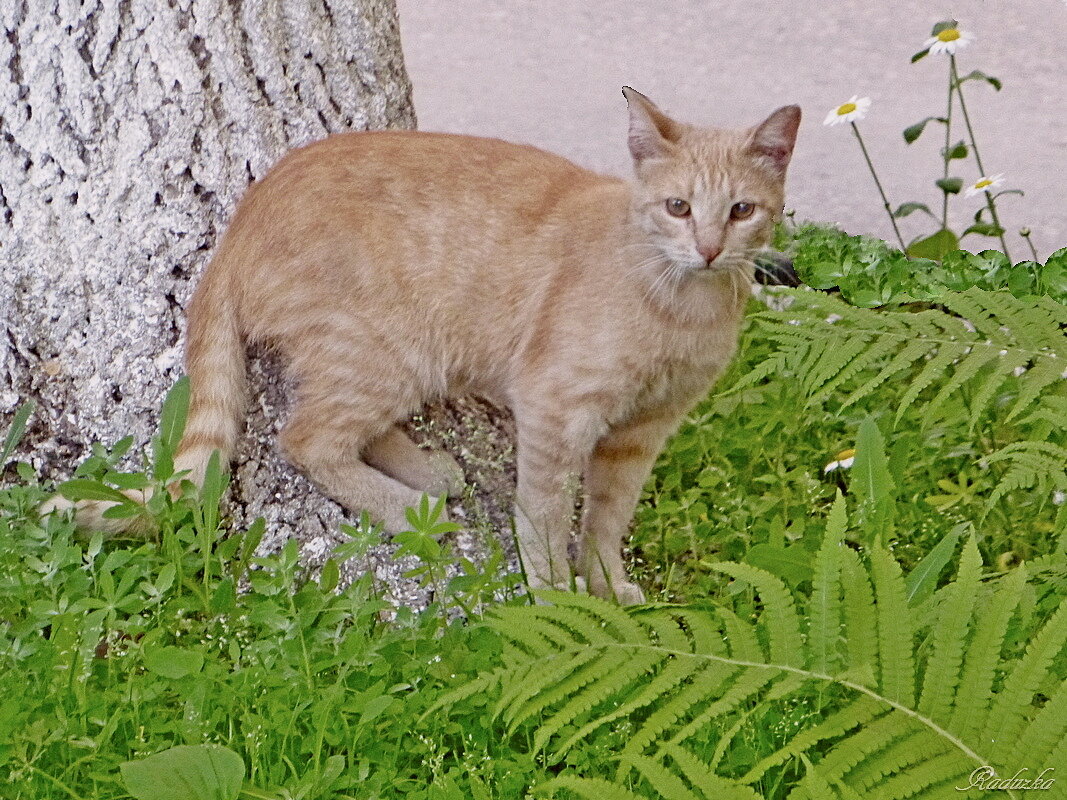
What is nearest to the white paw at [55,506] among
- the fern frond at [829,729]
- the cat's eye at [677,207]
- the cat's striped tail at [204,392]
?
the cat's striped tail at [204,392]

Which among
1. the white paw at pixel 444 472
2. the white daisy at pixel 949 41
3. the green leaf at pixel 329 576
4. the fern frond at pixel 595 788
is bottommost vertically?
the green leaf at pixel 329 576

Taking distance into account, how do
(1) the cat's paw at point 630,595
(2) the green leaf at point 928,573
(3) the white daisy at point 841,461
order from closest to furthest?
(2) the green leaf at point 928,573, (1) the cat's paw at point 630,595, (3) the white daisy at point 841,461

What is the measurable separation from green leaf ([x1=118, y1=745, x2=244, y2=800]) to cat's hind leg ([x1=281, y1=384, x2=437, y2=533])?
105 centimetres

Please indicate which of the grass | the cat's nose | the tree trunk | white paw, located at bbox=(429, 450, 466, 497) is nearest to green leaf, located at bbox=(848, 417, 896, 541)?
the grass

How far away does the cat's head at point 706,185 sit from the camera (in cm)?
290

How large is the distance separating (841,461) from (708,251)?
30.9 inches

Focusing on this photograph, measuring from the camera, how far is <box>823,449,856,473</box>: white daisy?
3.23 meters

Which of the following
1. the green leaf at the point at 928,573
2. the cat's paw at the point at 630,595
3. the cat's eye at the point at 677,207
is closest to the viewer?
the green leaf at the point at 928,573

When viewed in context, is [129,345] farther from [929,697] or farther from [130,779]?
[929,697]

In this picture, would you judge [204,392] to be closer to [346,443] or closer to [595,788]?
[346,443]

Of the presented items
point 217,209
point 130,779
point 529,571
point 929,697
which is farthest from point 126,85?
point 929,697

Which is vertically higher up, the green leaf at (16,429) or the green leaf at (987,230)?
the green leaf at (987,230)

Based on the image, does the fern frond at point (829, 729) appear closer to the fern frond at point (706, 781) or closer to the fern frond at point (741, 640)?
the fern frond at point (706, 781)
